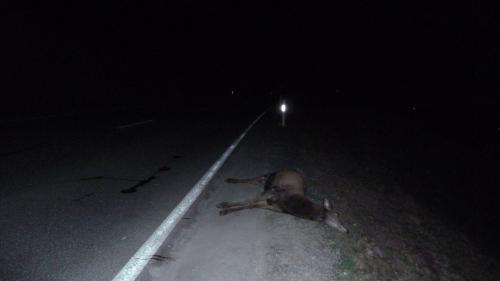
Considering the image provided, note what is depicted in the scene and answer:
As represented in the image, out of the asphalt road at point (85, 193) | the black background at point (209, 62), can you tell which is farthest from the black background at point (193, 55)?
the asphalt road at point (85, 193)

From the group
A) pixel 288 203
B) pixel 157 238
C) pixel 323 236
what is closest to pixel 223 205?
pixel 288 203

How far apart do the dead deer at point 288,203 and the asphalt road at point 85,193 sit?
1190 millimetres

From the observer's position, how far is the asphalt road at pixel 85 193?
173 inches

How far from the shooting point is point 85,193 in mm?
6613

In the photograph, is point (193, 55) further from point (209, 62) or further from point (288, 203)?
point (288, 203)

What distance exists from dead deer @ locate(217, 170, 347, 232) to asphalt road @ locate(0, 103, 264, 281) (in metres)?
1.19

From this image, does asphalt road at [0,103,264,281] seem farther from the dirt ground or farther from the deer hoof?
the deer hoof

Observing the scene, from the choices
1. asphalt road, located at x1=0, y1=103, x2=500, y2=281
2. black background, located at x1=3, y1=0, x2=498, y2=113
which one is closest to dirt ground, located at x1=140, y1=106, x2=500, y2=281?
asphalt road, located at x1=0, y1=103, x2=500, y2=281

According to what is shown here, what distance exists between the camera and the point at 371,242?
5879mm

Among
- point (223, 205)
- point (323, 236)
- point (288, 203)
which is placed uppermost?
point (288, 203)

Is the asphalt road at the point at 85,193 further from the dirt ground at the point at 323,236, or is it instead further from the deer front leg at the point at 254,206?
the deer front leg at the point at 254,206

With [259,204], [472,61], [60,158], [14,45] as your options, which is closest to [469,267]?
[259,204]

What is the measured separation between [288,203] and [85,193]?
3278 mm

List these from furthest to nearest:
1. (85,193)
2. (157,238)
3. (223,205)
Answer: (85,193) → (223,205) → (157,238)
